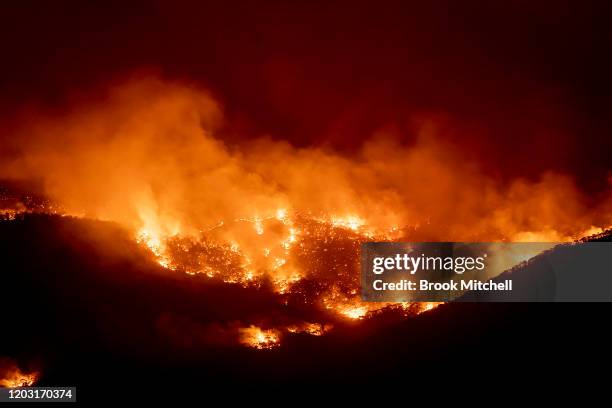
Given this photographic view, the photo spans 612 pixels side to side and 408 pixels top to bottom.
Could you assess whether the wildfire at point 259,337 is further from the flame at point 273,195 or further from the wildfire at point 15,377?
the wildfire at point 15,377

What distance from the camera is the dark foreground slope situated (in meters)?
9.32

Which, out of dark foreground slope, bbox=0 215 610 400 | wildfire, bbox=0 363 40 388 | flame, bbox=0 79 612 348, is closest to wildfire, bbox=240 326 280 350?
dark foreground slope, bbox=0 215 610 400

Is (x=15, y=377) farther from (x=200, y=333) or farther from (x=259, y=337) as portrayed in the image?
(x=259, y=337)

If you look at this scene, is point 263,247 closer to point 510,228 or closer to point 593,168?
point 510,228

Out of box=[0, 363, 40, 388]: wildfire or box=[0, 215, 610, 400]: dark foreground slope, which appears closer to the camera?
box=[0, 363, 40, 388]: wildfire

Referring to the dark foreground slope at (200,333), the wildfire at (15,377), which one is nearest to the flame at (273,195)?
the dark foreground slope at (200,333)

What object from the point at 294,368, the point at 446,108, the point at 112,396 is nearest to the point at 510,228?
the point at 446,108

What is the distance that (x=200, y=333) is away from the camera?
388 inches

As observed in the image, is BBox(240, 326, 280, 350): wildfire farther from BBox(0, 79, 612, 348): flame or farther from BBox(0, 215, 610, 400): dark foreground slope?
BBox(0, 79, 612, 348): flame

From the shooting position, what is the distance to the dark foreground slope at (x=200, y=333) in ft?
30.6

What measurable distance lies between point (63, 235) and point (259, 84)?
25.3 ft

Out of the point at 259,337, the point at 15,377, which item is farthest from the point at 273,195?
the point at 15,377

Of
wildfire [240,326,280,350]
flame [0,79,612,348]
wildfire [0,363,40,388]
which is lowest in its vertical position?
wildfire [0,363,40,388]

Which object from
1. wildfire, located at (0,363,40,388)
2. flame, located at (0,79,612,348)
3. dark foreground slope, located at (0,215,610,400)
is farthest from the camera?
flame, located at (0,79,612,348)
